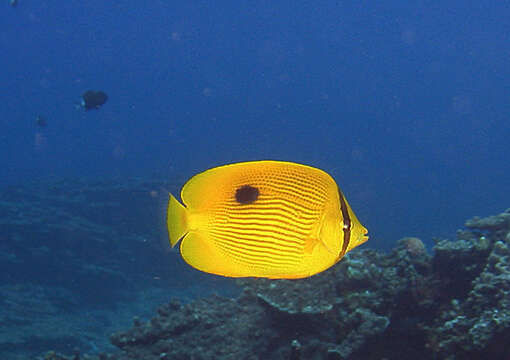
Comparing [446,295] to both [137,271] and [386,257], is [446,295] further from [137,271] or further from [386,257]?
[137,271]

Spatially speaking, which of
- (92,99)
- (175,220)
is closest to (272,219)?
(175,220)

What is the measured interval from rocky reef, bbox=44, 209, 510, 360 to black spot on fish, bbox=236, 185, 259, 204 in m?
2.56

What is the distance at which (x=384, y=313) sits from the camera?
4.05 m

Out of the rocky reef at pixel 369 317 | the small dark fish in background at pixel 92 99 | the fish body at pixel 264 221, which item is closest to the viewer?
the fish body at pixel 264 221

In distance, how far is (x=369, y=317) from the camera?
374 cm

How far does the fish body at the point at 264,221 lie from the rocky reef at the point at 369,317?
2459 millimetres

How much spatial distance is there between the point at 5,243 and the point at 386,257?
48.1 ft

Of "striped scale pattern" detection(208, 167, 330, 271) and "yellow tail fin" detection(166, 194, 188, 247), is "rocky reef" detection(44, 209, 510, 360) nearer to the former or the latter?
"striped scale pattern" detection(208, 167, 330, 271)

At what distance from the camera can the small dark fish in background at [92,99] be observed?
1027 cm

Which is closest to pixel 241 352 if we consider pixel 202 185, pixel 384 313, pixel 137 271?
pixel 384 313

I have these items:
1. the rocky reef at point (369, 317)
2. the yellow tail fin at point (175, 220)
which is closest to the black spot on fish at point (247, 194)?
the yellow tail fin at point (175, 220)

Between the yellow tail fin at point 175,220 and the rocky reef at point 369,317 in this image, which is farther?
the rocky reef at point 369,317

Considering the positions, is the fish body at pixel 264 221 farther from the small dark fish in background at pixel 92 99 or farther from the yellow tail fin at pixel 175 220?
the small dark fish in background at pixel 92 99

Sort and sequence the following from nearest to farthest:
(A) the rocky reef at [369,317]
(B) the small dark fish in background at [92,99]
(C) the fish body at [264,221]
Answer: (C) the fish body at [264,221], (A) the rocky reef at [369,317], (B) the small dark fish in background at [92,99]
